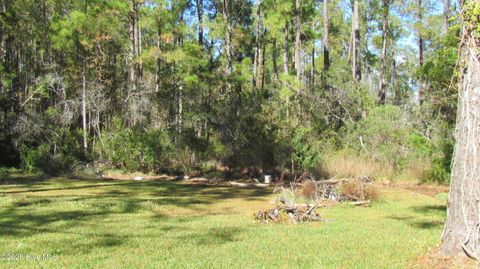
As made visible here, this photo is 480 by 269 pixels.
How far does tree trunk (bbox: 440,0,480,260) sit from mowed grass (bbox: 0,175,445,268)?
0.70 metres

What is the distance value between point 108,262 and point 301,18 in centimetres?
2229

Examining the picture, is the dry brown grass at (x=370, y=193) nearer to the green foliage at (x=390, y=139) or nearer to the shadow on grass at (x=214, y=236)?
the shadow on grass at (x=214, y=236)

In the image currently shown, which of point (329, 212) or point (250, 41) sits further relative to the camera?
point (250, 41)

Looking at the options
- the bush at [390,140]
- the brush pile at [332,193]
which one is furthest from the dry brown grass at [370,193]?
the bush at [390,140]

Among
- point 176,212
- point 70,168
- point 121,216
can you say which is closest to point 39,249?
point 121,216

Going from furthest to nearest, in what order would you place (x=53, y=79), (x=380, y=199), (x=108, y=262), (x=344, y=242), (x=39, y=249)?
1. (x=53, y=79)
2. (x=380, y=199)
3. (x=344, y=242)
4. (x=39, y=249)
5. (x=108, y=262)

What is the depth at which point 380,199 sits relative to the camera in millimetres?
12242

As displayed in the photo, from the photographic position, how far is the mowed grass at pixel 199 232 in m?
6.04

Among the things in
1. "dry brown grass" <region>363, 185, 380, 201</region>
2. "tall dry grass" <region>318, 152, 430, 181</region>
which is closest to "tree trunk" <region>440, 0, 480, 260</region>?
"dry brown grass" <region>363, 185, 380, 201</region>

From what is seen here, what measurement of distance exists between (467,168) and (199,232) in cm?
427

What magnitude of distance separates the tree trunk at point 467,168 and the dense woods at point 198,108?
8022 millimetres

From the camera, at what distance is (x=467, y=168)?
18.0 feet

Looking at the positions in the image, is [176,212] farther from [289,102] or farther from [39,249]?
[289,102]

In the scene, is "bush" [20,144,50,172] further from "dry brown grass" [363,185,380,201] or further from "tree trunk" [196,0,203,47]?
"dry brown grass" [363,185,380,201]
